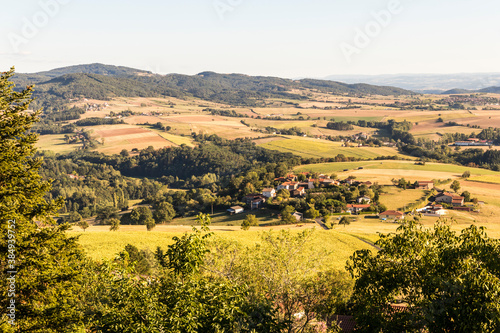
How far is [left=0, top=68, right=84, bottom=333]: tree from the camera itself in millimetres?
14273

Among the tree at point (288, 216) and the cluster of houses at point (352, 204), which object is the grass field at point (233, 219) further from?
the cluster of houses at point (352, 204)

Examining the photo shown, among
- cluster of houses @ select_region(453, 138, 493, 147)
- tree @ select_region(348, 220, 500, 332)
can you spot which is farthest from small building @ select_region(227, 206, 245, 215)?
cluster of houses @ select_region(453, 138, 493, 147)

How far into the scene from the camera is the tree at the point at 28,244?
14273 millimetres

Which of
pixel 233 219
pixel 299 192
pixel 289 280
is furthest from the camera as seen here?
pixel 299 192

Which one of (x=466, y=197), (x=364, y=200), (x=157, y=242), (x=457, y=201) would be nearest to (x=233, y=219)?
(x=364, y=200)

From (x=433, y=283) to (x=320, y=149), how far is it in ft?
535

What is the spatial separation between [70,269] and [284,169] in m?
107

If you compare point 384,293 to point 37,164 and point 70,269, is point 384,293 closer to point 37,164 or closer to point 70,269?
point 70,269

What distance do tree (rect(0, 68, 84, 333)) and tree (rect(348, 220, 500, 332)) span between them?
12.4 metres

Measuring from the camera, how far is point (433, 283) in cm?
1371

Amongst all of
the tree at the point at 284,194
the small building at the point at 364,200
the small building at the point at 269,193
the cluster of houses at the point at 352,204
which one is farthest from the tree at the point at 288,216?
the small building at the point at 364,200

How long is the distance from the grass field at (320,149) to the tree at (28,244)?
483ft

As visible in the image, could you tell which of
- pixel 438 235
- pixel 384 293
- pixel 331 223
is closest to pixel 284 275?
pixel 384 293

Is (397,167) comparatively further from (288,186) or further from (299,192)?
(299,192)
